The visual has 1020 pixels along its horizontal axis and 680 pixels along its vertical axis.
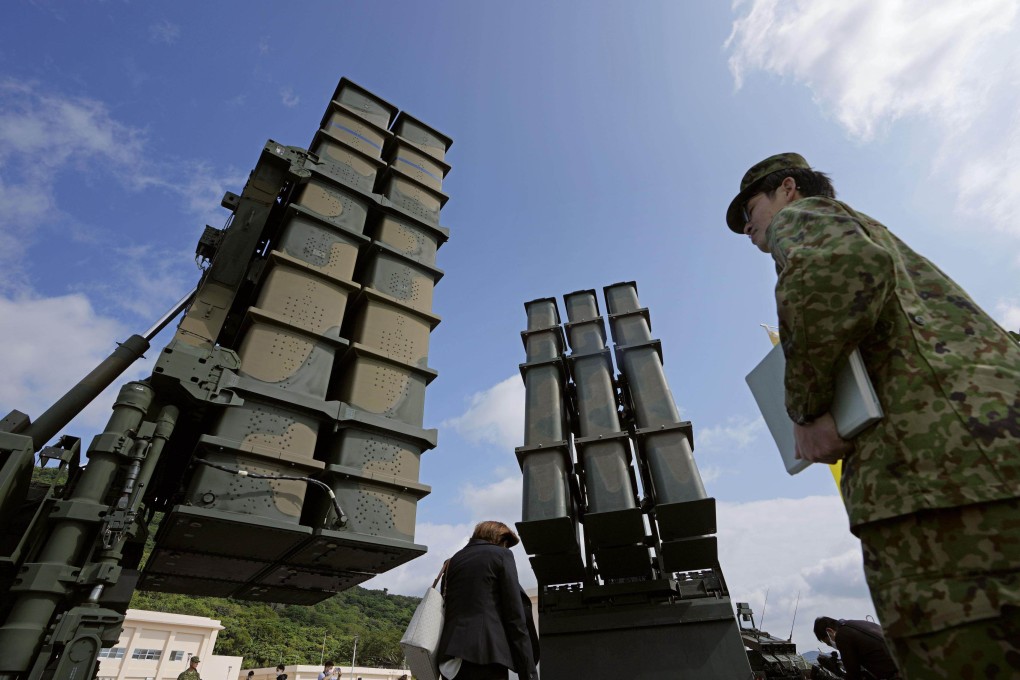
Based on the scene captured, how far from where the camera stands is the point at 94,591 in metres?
3.21

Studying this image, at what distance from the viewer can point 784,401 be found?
1.50 m

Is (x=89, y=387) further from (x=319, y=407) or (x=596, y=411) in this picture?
(x=596, y=411)

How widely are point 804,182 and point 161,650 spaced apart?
1368 inches

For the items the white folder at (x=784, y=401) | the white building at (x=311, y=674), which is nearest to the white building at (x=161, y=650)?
the white building at (x=311, y=674)

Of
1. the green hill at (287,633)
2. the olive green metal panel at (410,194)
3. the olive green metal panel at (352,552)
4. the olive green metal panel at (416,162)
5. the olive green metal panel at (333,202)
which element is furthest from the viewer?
the green hill at (287,633)

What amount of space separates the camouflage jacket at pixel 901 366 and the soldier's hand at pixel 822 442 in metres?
0.03

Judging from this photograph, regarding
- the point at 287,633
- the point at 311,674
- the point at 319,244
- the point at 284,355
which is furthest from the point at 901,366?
the point at 287,633

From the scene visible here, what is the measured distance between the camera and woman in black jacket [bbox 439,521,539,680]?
8.59 ft

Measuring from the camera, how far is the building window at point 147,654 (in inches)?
987

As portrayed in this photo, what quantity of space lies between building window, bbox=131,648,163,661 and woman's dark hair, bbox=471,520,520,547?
104 feet

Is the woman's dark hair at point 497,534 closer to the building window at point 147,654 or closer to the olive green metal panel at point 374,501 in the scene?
the olive green metal panel at point 374,501

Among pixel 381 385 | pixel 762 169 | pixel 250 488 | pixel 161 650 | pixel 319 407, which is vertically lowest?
pixel 250 488

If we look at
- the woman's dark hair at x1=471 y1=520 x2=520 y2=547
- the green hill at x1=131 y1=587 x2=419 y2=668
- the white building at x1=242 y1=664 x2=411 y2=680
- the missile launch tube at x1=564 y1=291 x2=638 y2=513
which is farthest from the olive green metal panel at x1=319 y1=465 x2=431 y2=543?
the green hill at x1=131 y1=587 x2=419 y2=668

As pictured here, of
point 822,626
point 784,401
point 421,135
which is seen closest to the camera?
point 784,401
